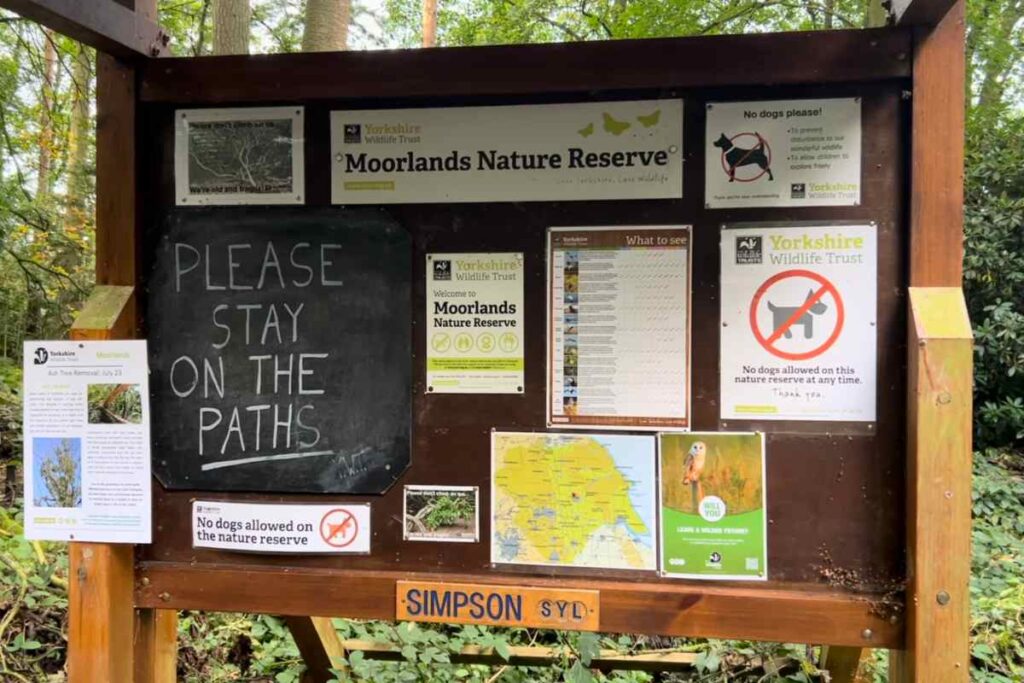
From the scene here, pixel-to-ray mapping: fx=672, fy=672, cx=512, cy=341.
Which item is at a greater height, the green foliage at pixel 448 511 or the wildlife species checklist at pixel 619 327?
the wildlife species checklist at pixel 619 327

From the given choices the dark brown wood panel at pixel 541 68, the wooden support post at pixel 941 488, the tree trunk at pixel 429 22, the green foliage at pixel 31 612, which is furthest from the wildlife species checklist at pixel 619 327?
the tree trunk at pixel 429 22

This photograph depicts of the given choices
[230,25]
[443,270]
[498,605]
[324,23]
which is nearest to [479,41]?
[230,25]

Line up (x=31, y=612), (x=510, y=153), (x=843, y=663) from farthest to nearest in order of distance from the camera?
(x=31, y=612) < (x=843, y=663) < (x=510, y=153)

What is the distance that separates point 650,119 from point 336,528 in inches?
58.9

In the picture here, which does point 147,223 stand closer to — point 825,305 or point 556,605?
point 556,605

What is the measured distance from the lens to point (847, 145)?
5.95ft

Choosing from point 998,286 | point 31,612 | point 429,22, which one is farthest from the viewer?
point 429,22

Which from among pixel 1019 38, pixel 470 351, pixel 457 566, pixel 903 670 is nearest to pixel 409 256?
pixel 470 351

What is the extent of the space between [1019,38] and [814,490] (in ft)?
29.6

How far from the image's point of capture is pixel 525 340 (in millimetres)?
1931

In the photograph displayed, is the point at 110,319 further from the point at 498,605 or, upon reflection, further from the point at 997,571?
the point at 997,571

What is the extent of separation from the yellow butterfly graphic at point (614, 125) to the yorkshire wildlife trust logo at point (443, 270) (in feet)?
1.94

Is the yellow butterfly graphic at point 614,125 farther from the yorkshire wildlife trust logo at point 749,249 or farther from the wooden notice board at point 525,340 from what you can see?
the yorkshire wildlife trust logo at point 749,249

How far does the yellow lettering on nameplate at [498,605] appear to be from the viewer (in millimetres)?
1874
